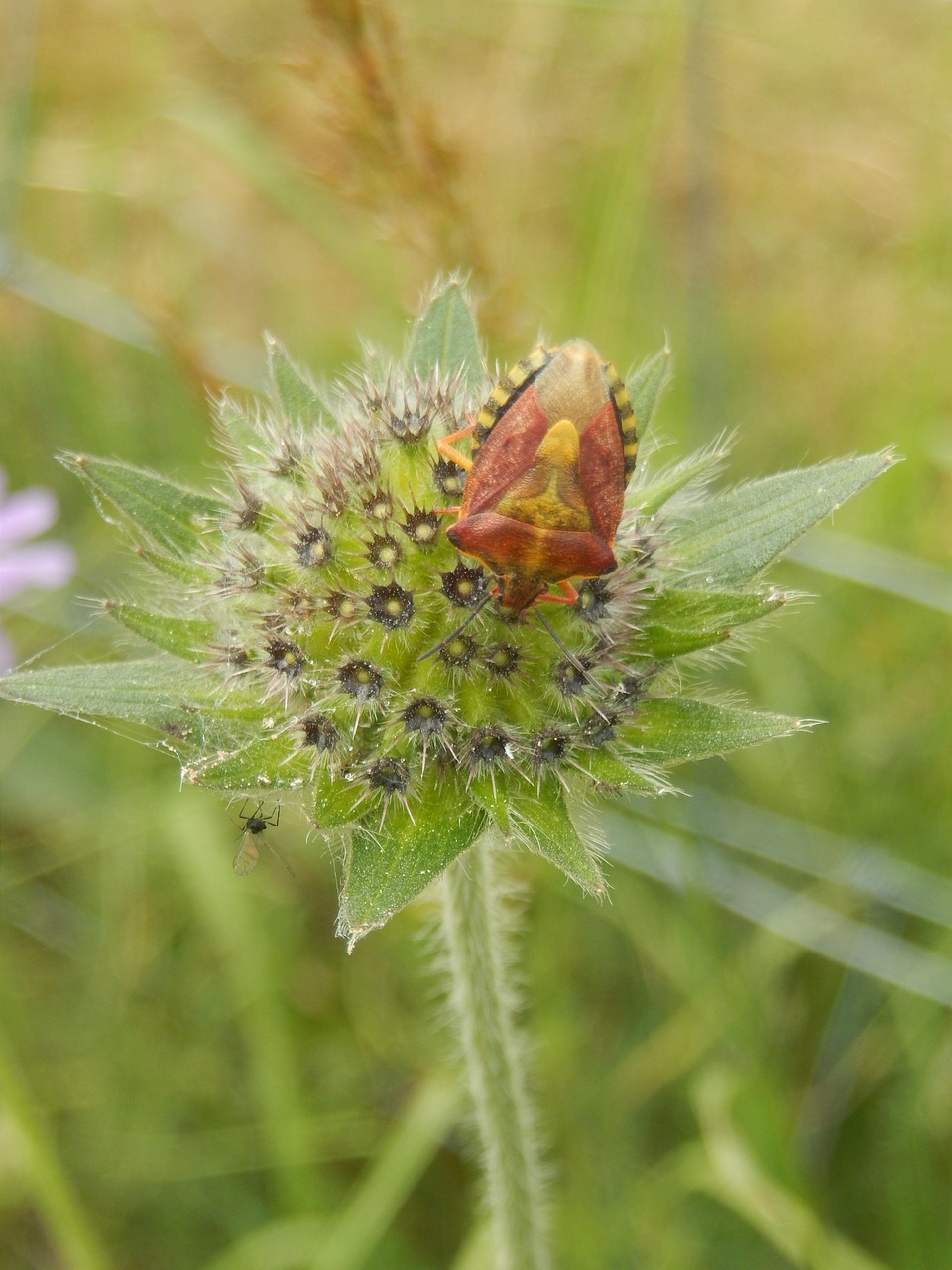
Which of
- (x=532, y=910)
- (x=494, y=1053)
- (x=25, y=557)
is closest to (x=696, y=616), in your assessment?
(x=494, y=1053)

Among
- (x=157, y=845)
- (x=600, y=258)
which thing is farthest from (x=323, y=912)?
(x=600, y=258)

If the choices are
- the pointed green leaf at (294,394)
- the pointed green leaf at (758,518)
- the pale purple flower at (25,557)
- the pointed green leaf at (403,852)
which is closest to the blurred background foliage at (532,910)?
the pale purple flower at (25,557)

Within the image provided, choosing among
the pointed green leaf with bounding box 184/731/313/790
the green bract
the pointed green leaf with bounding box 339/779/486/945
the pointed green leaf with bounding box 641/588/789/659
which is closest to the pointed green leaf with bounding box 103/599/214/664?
the green bract

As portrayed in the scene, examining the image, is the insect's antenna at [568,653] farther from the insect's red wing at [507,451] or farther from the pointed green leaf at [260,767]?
the pointed green leaf at [260,767]

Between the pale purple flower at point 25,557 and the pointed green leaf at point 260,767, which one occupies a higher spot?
the pale purple flower at point 25,557

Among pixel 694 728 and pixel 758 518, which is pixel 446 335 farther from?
pixel 694 728
